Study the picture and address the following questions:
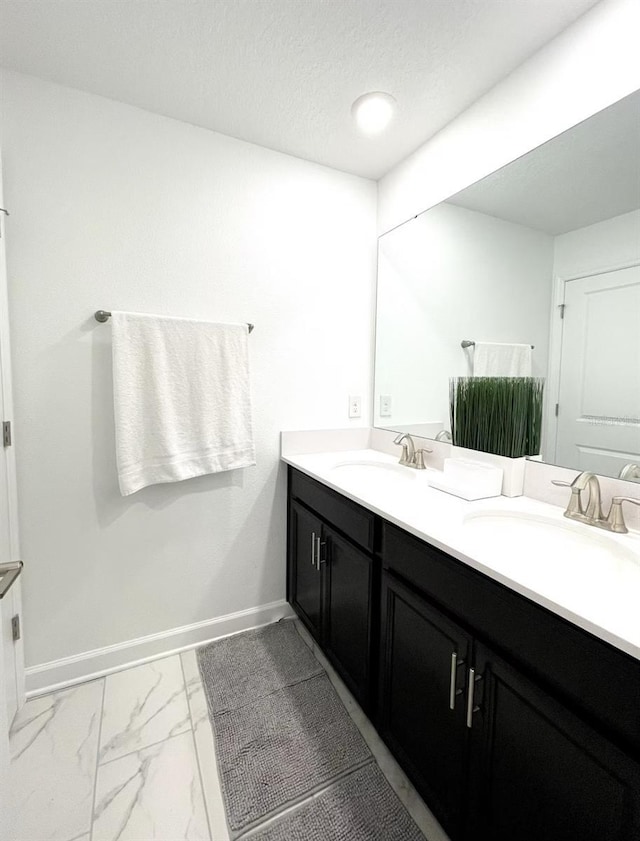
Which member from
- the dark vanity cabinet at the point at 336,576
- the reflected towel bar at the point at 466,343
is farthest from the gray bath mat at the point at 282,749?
the reflected towel bar at the point at 466,343

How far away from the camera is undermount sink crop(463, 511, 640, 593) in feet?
2.98

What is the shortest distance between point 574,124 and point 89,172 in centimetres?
168

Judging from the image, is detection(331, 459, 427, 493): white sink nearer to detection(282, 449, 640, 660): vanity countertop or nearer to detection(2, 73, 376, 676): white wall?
detection(282, 449, 640, 660): vanity countertop

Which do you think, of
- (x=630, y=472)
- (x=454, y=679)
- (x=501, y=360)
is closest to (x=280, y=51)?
(x=501, y=360)

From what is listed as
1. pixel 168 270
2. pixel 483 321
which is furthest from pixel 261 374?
pixel 483 321

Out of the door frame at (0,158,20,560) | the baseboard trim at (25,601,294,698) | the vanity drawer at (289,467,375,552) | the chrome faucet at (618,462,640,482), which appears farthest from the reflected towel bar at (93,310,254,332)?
the chrome faucet at (618,462,640,482)

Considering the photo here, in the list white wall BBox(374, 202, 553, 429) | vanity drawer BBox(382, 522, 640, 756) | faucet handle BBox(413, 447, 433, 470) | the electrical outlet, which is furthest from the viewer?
the electrical outlet

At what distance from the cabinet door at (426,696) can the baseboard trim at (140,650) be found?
0.86m

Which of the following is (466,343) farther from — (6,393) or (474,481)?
(6,393)

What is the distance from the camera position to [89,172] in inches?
56.7

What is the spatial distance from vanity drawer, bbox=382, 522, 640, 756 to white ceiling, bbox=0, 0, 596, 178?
154cm

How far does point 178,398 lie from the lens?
5.22 feet

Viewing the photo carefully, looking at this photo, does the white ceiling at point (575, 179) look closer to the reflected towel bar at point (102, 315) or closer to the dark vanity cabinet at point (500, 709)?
the dark vanity cabinet at point (500, 709)

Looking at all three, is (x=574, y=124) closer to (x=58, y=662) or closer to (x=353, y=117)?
(x=353, y=117)
